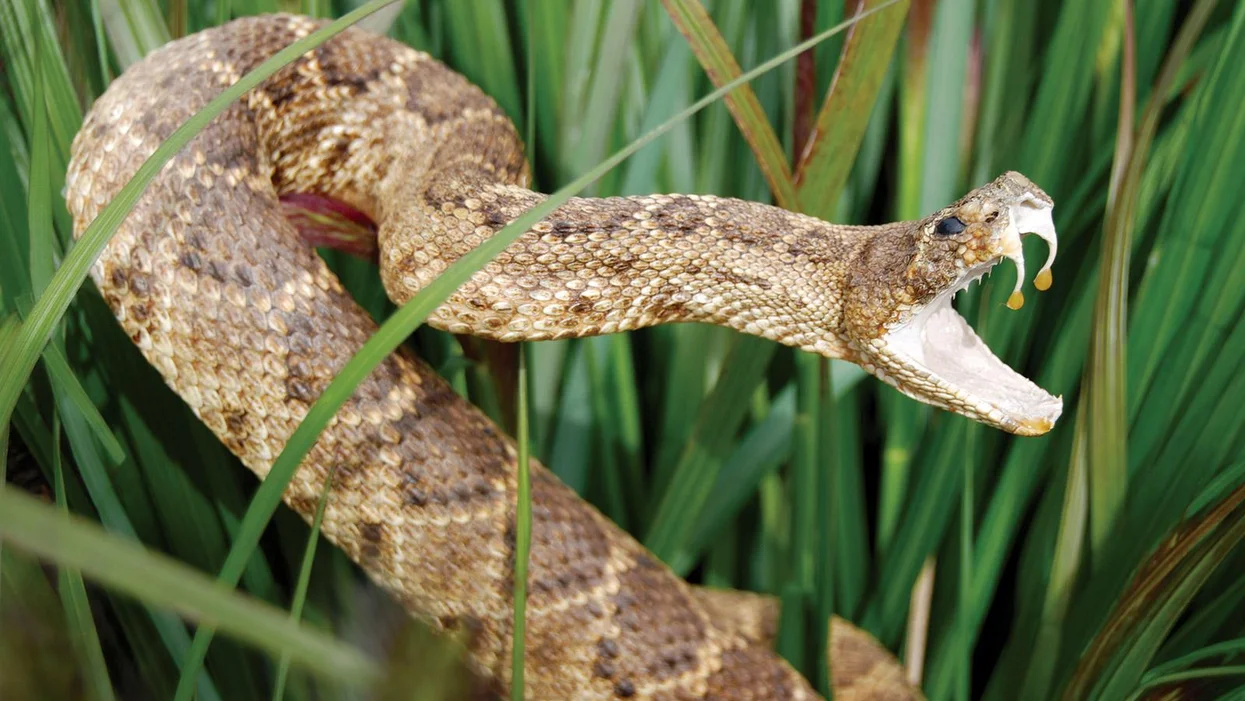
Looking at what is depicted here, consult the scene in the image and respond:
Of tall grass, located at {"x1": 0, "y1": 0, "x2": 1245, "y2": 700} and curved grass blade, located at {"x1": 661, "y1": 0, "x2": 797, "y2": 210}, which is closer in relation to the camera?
curved grass blade, located at {"x1": 661, "y1": 0, "x2": 797, "y2": 210}

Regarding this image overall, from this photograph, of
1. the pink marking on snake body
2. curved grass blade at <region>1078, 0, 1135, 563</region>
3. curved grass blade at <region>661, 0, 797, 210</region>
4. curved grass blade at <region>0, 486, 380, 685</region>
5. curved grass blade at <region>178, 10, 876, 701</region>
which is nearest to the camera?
curved grass blade at <region>0, 486, 380, 685</region>

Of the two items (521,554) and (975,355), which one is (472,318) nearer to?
(521,554)

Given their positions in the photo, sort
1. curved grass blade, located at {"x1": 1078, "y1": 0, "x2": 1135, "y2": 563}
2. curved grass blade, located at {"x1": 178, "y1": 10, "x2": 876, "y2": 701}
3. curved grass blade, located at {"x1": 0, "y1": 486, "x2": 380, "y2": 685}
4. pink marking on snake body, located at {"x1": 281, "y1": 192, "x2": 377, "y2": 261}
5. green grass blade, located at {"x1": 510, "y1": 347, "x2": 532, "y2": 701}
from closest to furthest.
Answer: curved grass blade, located at {"x1": 0, "y1": 486, "x2": 380, "y2": 685} → curved grass blade, located at {"x1": 178, "y1": 10, "x2": 876, "y2": 701} → green grass blade, located at {"x1": 510, "y1": 347, "x2": 532, "y2": 701} → curved grass blade, located at {"x1": 1078, "y1": 0, "x2": 1135, "y2": 563} → pink marking on snake body, located at {"x1": 281, "y1": 192, "x2": 377, "y2": 261}

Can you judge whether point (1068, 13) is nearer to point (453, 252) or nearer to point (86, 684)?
point (453, 252)

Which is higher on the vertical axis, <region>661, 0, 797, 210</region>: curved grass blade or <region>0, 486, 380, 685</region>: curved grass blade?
<region>661, 0, 797, 210</region>: curved grass blade

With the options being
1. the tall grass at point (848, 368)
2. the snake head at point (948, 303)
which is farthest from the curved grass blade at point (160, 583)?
the snake head at point (948, 303)

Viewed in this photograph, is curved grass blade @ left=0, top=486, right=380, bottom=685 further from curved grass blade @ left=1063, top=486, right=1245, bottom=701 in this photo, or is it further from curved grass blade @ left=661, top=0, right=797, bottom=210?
curved grass blade @ left=1063, top=486, right=1245, bottom=701

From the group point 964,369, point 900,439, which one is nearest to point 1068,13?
point 964,369

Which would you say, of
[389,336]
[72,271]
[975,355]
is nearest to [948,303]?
[975,355]

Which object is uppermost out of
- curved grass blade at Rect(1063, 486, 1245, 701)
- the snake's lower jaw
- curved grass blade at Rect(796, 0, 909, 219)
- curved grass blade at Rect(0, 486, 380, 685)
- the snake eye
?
curved grass blade at Rect(796, 0, 909, 219)

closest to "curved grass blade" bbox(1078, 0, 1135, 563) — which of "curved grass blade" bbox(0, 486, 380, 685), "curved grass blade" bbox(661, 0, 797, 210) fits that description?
"curved grass blade" bbox(661, 0, 797, 210)
